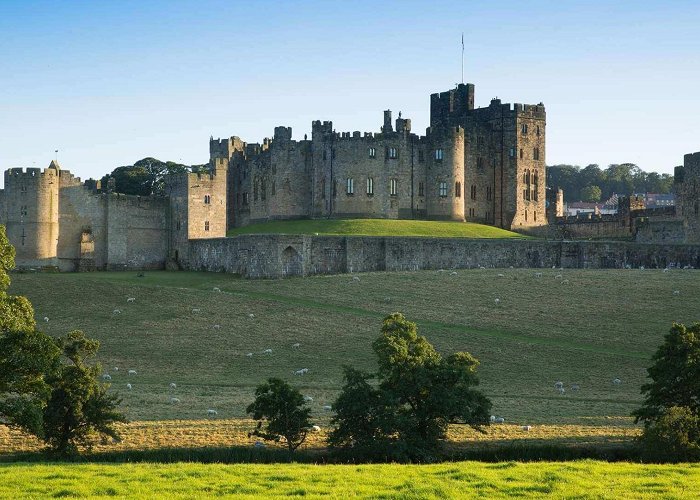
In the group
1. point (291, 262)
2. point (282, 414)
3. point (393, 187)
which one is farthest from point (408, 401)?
point (393, 187)

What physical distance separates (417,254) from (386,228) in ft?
57.0

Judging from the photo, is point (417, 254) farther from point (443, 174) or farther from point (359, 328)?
point (443, 174)

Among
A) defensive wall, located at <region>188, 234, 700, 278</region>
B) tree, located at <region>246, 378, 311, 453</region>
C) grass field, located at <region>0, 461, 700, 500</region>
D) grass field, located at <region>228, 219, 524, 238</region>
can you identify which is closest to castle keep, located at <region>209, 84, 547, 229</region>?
grass field, located at <region>228, 219, 524, 238</region>

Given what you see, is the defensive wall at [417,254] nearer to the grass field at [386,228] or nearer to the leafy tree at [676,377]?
the grass field at [386,228]

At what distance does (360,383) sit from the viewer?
107ft

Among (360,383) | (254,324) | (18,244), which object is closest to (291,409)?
(360,383)

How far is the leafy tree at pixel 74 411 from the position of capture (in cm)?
3084

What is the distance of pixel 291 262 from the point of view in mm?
74812

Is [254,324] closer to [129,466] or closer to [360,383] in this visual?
[360,383]

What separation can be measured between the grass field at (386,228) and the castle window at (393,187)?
13.7ft

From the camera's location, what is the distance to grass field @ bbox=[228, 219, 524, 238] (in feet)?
306

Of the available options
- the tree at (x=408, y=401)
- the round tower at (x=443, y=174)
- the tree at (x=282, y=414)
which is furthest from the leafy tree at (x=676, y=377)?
the round tower at (x=443, y=174)

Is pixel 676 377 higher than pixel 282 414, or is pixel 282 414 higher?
pixel 676 377

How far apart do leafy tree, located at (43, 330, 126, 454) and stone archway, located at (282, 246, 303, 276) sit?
141 feet
